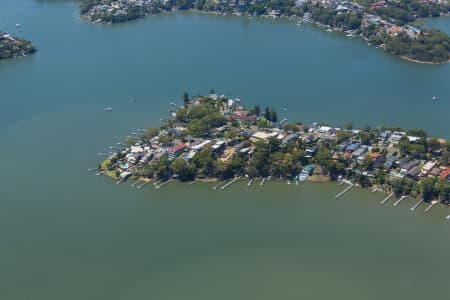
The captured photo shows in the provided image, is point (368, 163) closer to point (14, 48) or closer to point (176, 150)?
point (176, 150)

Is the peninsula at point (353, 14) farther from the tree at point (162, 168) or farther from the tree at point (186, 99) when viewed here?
the tree at point (162, 168)

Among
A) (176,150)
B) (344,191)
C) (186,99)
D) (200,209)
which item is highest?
(186,99)

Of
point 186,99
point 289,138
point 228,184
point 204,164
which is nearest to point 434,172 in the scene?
point 289,138

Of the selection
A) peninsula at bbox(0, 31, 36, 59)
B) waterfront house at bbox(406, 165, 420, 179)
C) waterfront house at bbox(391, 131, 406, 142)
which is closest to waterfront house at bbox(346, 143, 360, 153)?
waterfront house at bbox(391, 131, 406, 142)

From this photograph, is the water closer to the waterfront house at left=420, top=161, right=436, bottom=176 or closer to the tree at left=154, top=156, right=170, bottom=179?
the tree at left=154, top=156, right=170, bottom=179

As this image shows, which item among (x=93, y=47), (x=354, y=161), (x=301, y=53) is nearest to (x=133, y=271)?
(x=354, y=161)

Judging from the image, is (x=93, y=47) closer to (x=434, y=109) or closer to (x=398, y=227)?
(x=434, y=109)

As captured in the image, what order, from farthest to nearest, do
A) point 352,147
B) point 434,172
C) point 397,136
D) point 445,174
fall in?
point 397,136 → point 352,147 → point 434,172 → point 445,174
